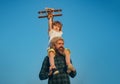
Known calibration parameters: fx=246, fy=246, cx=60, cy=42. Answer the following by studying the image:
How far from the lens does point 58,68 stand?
557 cm

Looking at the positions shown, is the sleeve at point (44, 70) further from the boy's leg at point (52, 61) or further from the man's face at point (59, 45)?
the man's face at point (59, 45)

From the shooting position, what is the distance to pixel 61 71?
18.2 ft

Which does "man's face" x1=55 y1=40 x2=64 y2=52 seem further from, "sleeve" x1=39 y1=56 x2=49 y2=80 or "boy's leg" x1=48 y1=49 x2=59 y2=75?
"sleeve" x1=39 y1=56 x2=49 y2=80

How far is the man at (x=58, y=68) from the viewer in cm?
546

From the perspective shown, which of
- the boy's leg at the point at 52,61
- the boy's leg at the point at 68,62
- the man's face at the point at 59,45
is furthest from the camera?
the man's face at the point at 59,45

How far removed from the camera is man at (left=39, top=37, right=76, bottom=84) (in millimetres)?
5465

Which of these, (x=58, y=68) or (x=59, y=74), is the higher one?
(x=58, y=68)

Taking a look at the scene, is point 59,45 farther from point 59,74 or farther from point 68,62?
point 59,74

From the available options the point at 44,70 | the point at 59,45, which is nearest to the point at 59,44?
the point at 59,45

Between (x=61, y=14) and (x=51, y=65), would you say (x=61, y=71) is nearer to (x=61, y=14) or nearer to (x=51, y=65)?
(x=51, y=65)

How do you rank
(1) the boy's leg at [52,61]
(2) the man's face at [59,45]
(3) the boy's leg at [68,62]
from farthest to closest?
(2) the man's face at [59,45]
(3) the boy's leg at [68,62]
(1) the boy's leg at [52,61]

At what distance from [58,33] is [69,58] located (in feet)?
3.96

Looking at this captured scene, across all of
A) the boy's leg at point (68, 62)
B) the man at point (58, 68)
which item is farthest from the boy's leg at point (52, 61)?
the boy's leg at point (68, 62)

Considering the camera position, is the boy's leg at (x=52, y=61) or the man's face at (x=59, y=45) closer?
the boy's leg at (x=52, y=61)
